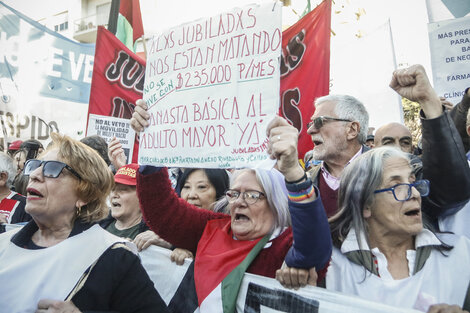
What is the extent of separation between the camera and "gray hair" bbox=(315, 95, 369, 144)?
2.94m

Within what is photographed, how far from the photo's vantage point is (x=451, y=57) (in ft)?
12.9

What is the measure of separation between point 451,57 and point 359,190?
2616mm

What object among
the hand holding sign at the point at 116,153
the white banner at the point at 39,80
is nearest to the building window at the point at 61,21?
the white banner at the point at 39,80

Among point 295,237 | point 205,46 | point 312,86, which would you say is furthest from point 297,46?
point 295,237

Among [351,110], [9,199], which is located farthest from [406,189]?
[9,199]

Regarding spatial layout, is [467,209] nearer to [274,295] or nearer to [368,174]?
[368,174]

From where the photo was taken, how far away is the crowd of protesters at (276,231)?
177cm

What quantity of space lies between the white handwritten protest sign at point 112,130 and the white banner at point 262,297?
1930mm

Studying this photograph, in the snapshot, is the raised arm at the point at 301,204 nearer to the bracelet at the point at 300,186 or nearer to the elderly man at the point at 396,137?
the bracelet at the point at 300,186

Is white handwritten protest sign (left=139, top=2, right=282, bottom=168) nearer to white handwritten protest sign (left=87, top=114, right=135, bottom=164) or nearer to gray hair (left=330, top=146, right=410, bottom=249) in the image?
gray hair (left=330, top=146, right=410, bottom=249)

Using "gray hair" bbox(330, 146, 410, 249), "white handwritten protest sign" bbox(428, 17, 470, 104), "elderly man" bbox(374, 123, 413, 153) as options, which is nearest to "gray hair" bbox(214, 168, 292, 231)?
"gray hair" bbox(330, 146, 410, 249)

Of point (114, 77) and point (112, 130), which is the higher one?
point (114, 77)

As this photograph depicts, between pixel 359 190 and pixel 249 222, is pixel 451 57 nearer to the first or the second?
pixel 359 190

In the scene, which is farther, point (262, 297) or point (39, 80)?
point (39, 80)
